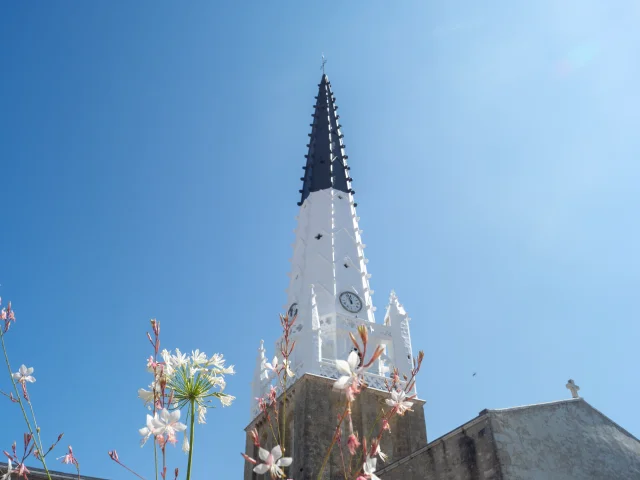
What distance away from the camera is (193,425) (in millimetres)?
3682

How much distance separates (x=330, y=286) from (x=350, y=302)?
4.13 ft

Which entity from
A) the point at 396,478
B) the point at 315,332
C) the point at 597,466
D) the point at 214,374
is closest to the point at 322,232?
the point at 315,332

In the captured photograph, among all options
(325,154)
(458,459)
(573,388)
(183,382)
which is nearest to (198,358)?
(183,382)

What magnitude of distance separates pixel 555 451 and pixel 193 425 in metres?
14.5

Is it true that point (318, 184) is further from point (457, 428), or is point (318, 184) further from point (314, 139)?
point (457, 428)

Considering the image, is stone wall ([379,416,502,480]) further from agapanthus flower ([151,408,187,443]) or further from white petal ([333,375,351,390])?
white petal ([333,375,351,390])

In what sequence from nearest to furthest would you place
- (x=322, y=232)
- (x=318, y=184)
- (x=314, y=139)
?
(x=322, y=232)
(x=318, y=184)
(x=314, y=139)

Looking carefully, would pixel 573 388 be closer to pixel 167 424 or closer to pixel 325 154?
pixel 167 424

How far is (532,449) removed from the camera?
584 inches

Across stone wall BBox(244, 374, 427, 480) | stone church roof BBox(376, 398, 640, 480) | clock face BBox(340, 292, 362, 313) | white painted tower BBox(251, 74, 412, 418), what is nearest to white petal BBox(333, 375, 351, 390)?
stone church roof BBox(376, 398, 640, 480)

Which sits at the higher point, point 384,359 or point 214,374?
point 384,359

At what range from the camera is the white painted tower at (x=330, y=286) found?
24609 mm

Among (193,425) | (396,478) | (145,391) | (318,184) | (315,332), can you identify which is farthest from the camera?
(318,184)

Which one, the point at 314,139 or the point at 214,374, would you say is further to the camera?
Result: the point at 314,139
